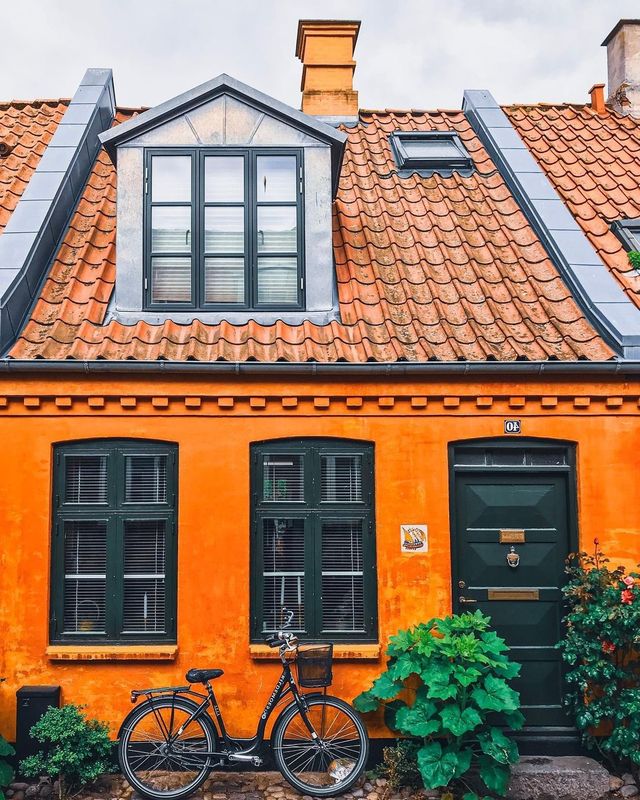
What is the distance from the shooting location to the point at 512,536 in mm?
7625

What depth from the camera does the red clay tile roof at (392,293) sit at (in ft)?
25.0

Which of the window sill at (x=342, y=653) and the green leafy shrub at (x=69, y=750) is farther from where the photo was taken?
the window sill at (x=342, y=653)

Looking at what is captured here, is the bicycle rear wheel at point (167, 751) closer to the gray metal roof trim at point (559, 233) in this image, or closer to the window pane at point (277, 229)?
the window pane at point (277, 229)

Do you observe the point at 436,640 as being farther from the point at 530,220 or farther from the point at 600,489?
the point at 530,220

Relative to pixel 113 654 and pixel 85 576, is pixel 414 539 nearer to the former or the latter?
pixel 113 654

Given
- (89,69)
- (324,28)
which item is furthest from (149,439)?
(324,28)

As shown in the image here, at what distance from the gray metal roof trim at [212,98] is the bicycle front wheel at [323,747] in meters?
5.73

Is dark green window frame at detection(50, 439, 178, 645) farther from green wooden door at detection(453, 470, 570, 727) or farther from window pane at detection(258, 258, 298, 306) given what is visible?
green wooden door at detection(453, 470, 570, 727)

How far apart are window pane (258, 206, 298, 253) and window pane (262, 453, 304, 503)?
2.29 metres

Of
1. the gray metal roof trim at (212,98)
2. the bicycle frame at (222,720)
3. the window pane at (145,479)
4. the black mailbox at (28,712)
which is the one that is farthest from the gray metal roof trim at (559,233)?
the black mailbox at (28,712)

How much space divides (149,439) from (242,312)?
1691mm

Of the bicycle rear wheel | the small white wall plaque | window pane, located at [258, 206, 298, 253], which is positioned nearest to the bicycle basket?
the bicycle rear wheel

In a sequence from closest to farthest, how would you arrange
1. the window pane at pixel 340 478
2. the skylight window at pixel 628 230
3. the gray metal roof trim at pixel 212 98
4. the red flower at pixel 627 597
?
the red flower at pixel 627 597 → the window pane at pixel 340 478 → the gray metal roof trim at pixel 212 98 → the skylight window at pixel 628 230

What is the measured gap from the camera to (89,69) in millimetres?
10992
